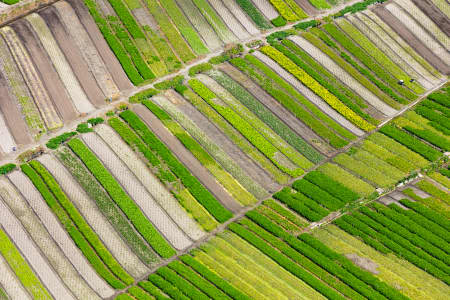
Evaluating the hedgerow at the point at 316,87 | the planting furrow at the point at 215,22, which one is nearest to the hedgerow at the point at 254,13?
the planting furrow at the point at 215,22

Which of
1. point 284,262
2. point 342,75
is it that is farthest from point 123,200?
point 342,75

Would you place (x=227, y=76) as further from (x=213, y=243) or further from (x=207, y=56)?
(x=213, y=243)

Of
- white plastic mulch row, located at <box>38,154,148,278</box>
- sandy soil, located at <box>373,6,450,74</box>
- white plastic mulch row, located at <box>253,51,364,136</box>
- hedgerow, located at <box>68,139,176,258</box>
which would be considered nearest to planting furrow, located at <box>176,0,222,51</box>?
white plastic mulch row, located at <box>253,51,364,136</box>

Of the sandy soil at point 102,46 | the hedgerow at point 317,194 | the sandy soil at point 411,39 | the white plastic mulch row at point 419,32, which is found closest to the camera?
the hedgerow at point 317,194

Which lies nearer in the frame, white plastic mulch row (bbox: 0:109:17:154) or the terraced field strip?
the terraced field strip

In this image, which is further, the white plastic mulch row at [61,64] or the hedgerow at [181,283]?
the white plastic mulch row at [61,64]

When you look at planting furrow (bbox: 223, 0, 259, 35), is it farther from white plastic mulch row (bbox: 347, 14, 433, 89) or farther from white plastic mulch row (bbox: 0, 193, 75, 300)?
white plastic mulch row (bbox: 0, 193, 75, 300)

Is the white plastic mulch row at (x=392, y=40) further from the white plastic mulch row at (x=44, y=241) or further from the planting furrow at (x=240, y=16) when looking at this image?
the white plastic mulch row at (x=44, y=241)
